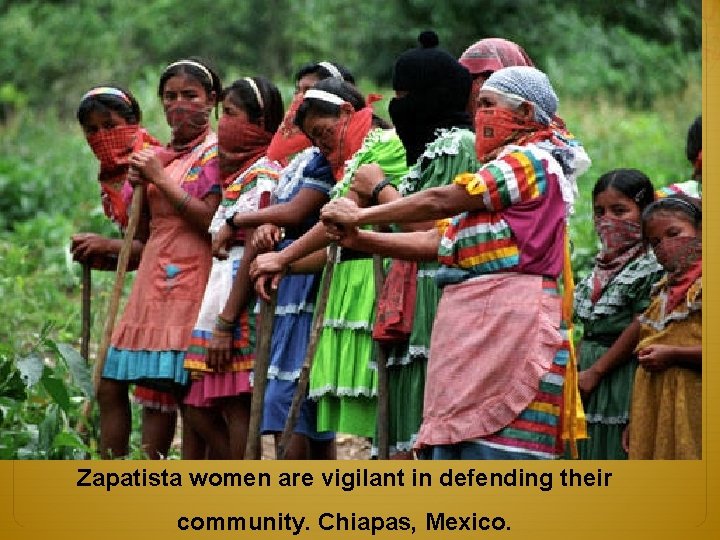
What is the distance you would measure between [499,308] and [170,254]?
208cm

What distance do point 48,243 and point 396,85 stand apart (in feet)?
22.3

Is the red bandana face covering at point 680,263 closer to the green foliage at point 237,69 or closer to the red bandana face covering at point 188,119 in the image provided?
the red bandana face covering at point 188,119

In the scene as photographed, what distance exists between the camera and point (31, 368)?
489 cm

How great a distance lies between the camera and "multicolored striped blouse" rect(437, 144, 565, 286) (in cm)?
439

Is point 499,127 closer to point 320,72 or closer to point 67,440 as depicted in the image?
point 320,72

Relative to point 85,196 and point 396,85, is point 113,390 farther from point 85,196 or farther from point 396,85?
point 85,196

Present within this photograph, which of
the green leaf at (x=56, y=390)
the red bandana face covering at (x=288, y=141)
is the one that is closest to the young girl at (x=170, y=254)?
the red bandana face covering at (x=288, y=141)

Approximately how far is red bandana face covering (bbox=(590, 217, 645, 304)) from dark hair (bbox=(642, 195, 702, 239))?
31cm

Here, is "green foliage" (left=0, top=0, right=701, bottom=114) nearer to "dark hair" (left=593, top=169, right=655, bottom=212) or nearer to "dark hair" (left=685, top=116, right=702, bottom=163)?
"dark hair" (left=685, top=116, right=702, bottom=163)

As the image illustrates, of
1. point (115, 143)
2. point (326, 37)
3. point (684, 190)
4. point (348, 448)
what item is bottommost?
point (348, 448)

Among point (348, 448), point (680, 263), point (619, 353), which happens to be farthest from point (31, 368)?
point (348, 448)

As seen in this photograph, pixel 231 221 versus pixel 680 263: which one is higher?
pixel 231 221

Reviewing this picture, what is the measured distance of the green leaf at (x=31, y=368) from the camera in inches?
191

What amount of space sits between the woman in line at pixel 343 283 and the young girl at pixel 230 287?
40 cm
